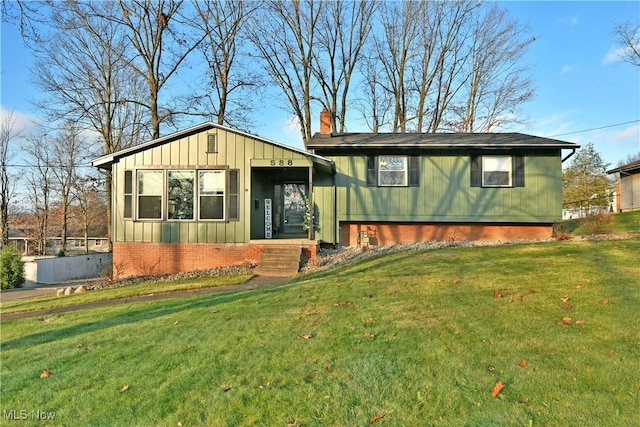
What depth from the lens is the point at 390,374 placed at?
3375mm

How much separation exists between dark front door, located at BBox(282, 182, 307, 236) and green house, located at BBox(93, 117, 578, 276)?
1.12 metres

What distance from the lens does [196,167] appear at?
12.4 m

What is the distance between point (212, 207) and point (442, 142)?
846 centimetres

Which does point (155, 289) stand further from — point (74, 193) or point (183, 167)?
point (74, 193)

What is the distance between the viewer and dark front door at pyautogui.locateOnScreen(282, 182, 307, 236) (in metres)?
15.8

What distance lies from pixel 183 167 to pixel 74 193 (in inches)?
1000

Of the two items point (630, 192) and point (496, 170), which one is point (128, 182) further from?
point (630, 192)

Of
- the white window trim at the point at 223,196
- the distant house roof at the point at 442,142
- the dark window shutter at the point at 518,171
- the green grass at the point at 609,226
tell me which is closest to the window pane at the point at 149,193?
the white window trim at the point at 223,196

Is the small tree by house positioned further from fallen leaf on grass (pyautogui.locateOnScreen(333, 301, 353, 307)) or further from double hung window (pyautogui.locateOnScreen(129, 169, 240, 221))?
fallen leaf on grass (pyautogui.locateOnScreen(333, 301, 353, 307))

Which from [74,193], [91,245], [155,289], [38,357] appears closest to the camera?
[38,357]

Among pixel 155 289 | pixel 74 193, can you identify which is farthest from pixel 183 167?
pixel 74 193

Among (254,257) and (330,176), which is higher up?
(330,176)

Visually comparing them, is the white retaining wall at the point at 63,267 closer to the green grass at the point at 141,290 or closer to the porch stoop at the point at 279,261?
the green grass at the point at 141,290

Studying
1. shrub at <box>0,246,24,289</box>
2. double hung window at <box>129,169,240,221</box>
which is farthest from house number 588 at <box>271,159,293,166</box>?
shrub at <box>0,246,24,289</box>
